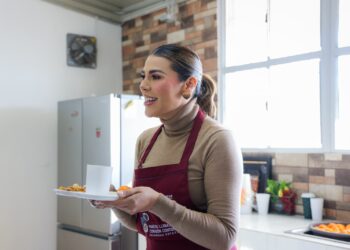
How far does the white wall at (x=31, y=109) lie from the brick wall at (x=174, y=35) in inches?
20.6

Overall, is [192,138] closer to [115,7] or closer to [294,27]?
[294,27]

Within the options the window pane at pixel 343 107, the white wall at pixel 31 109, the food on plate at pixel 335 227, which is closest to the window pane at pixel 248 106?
the window pane at pixel 343 107

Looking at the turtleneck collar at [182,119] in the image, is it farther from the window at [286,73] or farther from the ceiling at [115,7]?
the ceiling at [115,7]

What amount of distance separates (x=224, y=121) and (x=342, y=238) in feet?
4.54

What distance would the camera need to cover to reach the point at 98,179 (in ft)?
3.69

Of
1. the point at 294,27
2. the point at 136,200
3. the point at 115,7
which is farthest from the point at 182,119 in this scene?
the point at 115,7

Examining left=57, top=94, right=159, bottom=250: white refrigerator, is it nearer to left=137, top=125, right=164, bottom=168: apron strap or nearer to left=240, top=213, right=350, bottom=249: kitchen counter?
left=240, top=213, right=350, bottom=249: kitchen counter

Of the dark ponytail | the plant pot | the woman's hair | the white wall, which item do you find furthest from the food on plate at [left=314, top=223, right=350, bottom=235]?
the white wall

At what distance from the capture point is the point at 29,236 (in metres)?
3.28

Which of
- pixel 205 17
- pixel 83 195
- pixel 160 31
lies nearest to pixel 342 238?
pixel 83 195

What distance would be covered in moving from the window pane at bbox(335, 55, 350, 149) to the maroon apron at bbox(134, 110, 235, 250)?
5.28 feet

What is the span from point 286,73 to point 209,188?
6.43 ft

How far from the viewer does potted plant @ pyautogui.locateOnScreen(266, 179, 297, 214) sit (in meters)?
2.65

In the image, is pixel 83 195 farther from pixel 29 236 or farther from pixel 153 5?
pixel 153 5
